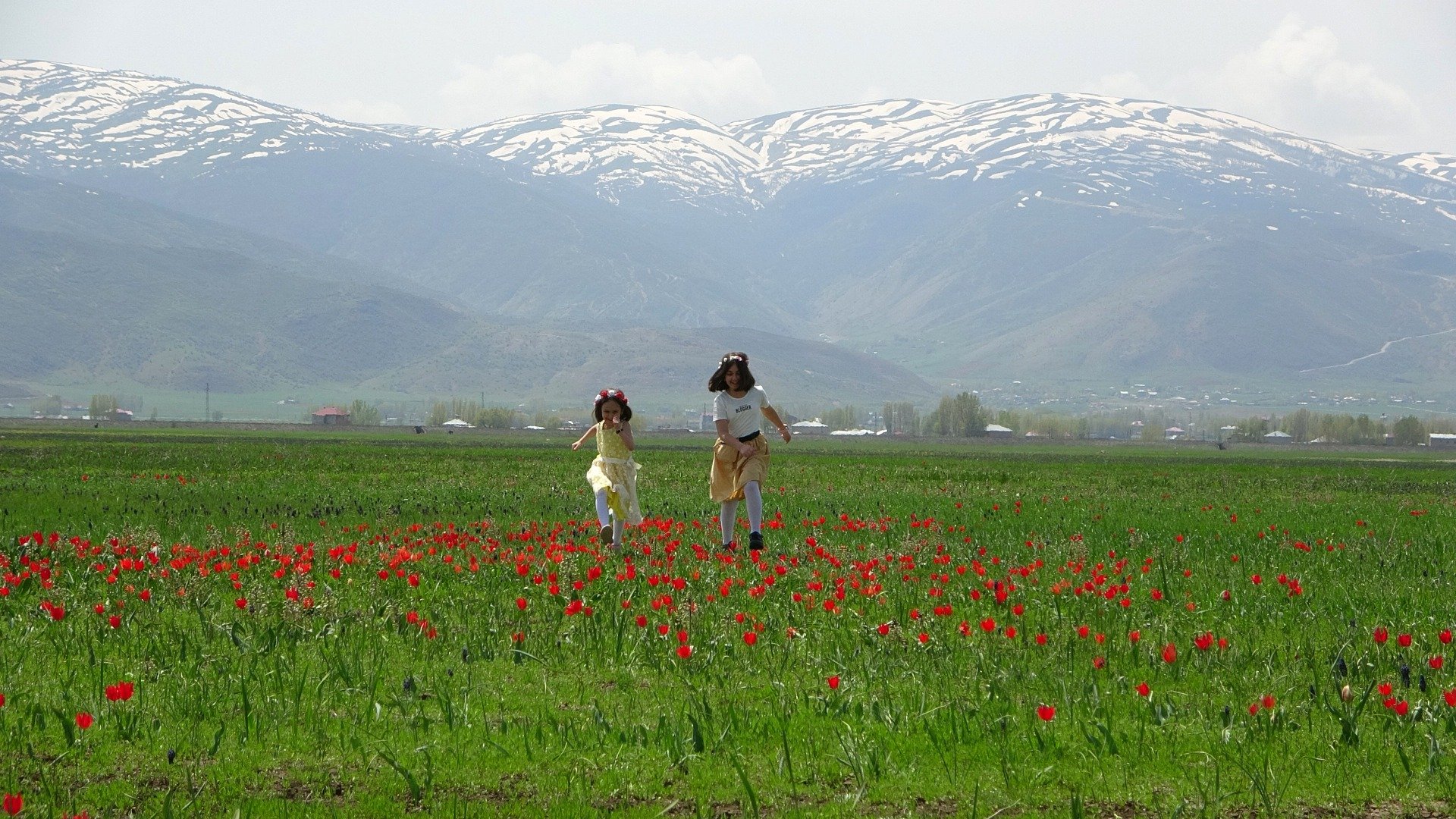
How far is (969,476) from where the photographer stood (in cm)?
4453

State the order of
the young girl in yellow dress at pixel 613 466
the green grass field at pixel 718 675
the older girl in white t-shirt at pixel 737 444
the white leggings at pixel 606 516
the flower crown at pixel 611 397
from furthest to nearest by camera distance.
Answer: the flower crown at pixel 611 397, the young girl in yellow dress at pixel 613 466, the older girl in white t-shirt at pixel 737 444, the white leggings at pixel 606 516, the green grass field at pixel 718 675

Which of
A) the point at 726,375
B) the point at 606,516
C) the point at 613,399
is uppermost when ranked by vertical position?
the point at 726,375

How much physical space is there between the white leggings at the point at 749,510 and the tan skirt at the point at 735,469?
82mm

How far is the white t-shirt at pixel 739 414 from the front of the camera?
63.2ft

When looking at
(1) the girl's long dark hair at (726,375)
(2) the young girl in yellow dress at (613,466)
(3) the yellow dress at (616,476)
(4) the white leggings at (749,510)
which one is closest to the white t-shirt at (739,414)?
(1) the girl's long dark hair at (726,375)

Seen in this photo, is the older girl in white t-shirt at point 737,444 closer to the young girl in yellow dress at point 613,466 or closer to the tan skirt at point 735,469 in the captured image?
the tan skirt at point 735,469

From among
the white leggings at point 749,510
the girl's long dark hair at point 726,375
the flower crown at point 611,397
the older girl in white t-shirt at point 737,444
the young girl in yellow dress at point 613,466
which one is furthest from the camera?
the flower crown at point 611,397

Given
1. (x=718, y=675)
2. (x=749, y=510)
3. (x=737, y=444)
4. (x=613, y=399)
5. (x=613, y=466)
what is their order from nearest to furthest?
(x=718, y=675)
(x=749, y=510)
(x=737, y=444)
(x=613, y=466)
(x=613, y=399)

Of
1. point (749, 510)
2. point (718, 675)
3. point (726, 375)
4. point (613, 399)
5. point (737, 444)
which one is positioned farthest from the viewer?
point (613, 399)

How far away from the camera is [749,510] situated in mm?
18938

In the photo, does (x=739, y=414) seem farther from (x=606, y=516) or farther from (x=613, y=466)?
(x=606, y=516)

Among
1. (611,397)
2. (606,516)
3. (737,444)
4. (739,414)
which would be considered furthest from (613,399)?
(737,444)

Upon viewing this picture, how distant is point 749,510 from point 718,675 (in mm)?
8051

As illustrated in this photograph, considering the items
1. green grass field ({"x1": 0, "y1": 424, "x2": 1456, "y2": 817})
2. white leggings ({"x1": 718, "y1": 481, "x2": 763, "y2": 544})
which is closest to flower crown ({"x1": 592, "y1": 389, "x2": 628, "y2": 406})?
green grass field ({"x1": 0, "y1": 424, "x2": 1456, "y2": 817})
